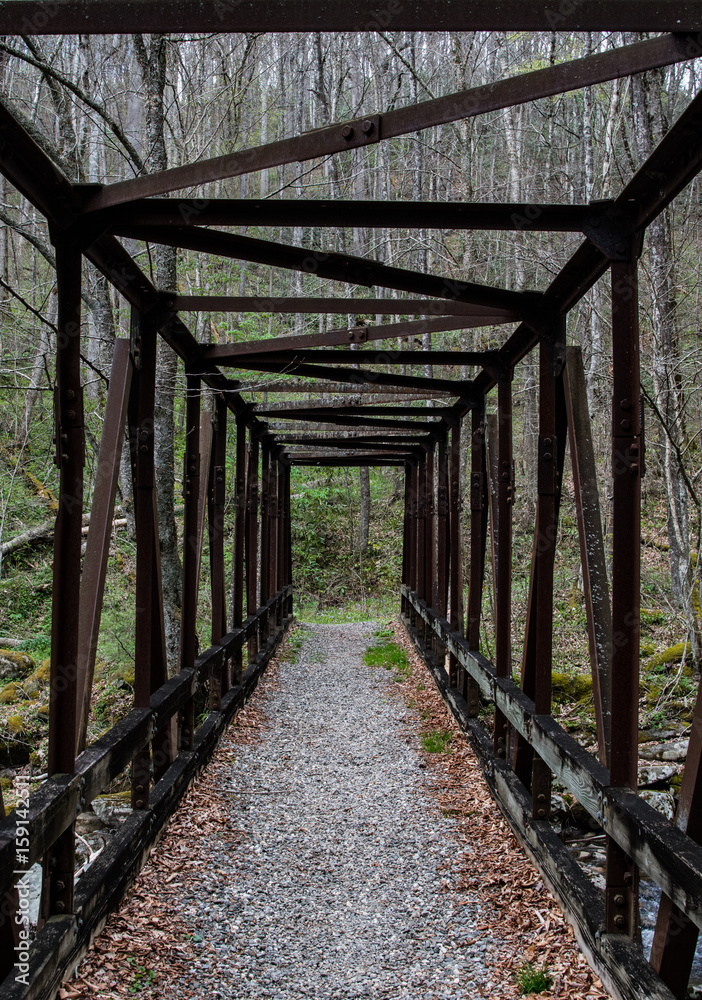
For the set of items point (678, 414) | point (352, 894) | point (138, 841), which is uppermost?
point (678, 414)

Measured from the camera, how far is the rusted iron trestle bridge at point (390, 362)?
2.50 m

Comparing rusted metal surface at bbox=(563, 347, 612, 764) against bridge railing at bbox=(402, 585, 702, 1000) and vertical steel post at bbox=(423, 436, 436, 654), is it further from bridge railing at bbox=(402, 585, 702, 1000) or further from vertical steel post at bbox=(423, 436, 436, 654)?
vertical steel post at bbox=(423, 436, 436, 654)

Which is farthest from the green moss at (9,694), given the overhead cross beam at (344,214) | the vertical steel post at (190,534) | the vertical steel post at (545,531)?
the overhead cross beam at (344,214)

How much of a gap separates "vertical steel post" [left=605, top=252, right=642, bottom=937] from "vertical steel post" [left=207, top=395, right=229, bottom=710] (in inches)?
173

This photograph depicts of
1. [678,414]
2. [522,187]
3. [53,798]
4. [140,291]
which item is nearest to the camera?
[53,798]

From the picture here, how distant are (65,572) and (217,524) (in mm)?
3892

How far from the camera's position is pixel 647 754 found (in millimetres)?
7430

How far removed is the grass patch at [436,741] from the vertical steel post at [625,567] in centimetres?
378

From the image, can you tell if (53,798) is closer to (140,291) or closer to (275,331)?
(140,291)

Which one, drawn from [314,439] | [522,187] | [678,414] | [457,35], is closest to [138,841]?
[678,414]

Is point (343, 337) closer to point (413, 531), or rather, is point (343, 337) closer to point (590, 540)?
point (590, 540)

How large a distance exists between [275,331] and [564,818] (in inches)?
700

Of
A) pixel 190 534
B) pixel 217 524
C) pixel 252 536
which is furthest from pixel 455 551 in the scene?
pixel 190 534

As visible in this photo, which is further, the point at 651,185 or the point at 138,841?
the point at 138,841
